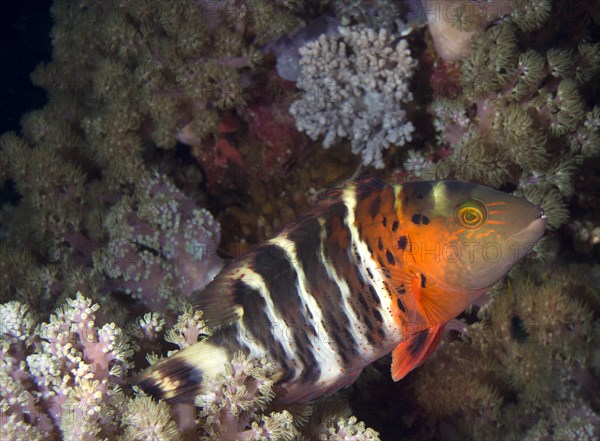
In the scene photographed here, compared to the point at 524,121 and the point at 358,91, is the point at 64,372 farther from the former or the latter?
the point at 524,121

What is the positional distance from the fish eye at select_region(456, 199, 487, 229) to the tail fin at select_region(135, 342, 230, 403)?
4.53 feet

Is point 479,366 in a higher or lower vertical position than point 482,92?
lower

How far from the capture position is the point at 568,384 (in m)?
3.64

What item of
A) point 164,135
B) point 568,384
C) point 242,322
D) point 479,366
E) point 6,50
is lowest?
point 568,384

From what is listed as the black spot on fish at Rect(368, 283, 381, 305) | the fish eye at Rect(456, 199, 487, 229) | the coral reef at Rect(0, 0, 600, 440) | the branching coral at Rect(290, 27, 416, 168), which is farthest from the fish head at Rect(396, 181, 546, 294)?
the branching coral at Rect(290, 27, 416, 168)

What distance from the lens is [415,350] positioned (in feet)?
7.88

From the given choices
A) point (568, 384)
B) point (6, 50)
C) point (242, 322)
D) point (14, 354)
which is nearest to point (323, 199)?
point (242, 322)

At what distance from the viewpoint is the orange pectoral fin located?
2381 millimetres

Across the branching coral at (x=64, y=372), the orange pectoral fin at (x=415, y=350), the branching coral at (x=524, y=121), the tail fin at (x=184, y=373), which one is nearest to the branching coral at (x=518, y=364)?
the branching coral at (x=524, y=121)

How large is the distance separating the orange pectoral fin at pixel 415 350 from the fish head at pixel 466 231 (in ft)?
0.93

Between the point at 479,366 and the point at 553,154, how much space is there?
1.78 meters

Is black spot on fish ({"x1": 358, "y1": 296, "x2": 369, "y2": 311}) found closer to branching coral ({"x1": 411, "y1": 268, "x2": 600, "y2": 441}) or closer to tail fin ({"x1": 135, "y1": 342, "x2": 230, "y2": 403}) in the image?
tail fin ({"x1": 135, "y1": 342, "x2": 230, "y2": 403})

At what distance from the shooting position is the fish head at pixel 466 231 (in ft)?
7.09

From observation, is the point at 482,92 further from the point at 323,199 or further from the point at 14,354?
the point at 14,354
